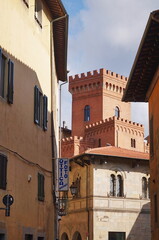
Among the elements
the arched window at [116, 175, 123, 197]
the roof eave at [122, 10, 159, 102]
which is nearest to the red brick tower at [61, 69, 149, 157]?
the arched window at [116, 175, 123, 197]

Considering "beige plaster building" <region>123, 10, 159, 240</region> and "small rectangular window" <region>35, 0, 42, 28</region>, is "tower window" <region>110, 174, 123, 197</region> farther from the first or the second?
"small rectangular window" <region>35, 0, 42, 28</region>

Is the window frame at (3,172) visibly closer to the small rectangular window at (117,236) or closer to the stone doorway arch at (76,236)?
the small rectangular window at (117,236)

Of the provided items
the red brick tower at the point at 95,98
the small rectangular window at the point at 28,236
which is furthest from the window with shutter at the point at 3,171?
the red brick tower at the point at 95,98

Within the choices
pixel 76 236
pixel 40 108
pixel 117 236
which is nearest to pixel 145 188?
pixel 117 236

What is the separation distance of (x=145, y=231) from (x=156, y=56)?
78.7ft

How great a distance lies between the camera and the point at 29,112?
15398 millimetres

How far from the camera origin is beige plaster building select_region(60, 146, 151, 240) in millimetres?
36906

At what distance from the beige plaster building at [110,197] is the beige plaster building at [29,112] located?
17751mm

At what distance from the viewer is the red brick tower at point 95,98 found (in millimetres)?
76713

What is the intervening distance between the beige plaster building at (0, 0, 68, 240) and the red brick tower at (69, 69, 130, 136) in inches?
2216

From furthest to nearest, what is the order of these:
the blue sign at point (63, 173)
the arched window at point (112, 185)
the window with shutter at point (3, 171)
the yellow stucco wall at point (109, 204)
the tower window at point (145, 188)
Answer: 1. the tower window at point (145, 188)
2. the arched window at point (112, 185)
3. the yellow stucco wall at point (109, 204)
4. the blue sign at point (63, 173)
5. the window with shutter at point (3, 171)

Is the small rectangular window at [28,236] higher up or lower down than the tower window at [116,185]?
lower down

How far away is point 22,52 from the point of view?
14.9 meters

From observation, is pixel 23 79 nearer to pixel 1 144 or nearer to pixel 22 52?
pixel 22 52
